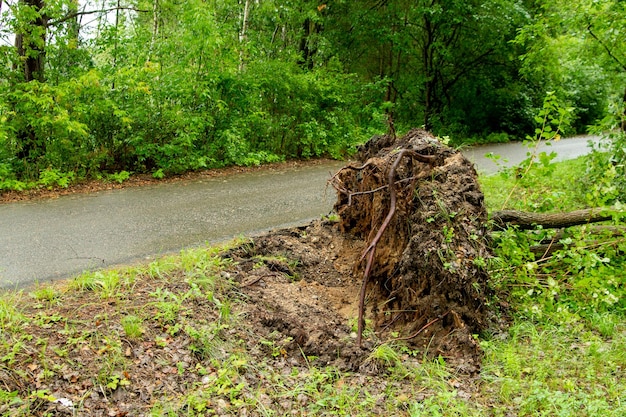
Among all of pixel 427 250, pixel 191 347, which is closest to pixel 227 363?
pixel 191 347

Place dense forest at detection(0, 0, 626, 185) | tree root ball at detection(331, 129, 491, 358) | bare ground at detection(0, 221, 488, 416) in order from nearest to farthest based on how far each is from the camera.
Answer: bare ground at detection(0, 221, 488, 416) → tree root ball at detection(331, 129, 491, 358) → dense forest at detection(0, 0, 626, 185)

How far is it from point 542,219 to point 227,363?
386 cm

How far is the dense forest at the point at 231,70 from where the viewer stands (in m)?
8.48

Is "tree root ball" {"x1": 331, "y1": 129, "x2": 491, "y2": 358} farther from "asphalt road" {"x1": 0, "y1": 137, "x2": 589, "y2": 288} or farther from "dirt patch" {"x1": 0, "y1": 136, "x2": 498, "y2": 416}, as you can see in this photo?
"asphalt road" {"x1": 0, "y1": 137, "x2": 589, "y2": 288}

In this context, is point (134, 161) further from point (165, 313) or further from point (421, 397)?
point (421, 397)

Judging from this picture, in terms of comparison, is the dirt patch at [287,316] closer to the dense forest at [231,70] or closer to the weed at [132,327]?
the weed at [132,327]

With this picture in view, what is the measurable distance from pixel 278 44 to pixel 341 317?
40.4 ft

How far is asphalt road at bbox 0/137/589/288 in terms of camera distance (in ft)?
17.1

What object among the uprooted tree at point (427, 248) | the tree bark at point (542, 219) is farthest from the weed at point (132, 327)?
the tree bark at point (542, 219)

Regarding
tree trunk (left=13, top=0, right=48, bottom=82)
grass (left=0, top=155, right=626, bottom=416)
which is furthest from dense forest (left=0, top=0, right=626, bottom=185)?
grass (left=0, top=155, right=626, bottom=416)

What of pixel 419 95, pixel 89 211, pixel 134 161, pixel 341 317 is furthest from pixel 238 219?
pixel 419 95

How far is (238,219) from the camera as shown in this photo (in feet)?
22.8

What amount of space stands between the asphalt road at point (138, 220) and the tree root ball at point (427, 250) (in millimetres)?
1007

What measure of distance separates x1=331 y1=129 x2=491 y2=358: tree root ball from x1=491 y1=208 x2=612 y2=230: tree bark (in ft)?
1.98
